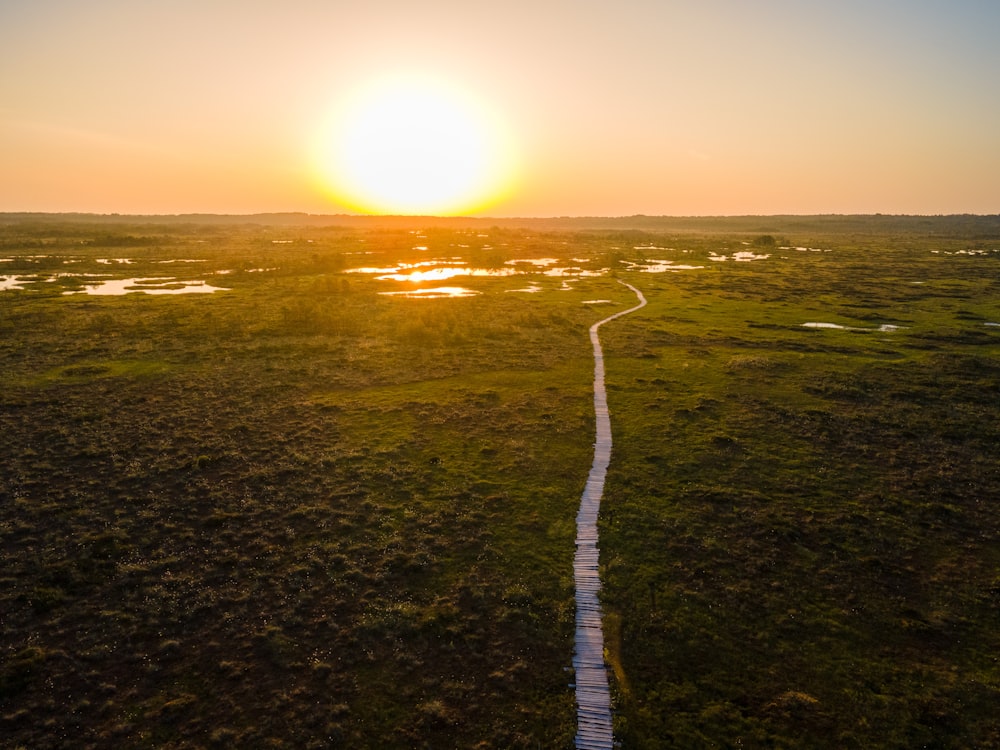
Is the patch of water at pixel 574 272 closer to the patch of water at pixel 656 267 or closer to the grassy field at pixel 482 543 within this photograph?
the patch of water at pixel 656 267

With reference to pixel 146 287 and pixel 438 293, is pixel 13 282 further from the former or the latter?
pixel 438 293

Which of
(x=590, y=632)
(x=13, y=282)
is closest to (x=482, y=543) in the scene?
(x=590, y=632)

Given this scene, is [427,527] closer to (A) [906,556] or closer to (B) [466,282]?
(A) [906,556]

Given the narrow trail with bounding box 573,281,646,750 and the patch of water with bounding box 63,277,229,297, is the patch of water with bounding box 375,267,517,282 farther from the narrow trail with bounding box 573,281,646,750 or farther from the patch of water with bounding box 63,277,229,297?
the narrow trail with bounding box 573,281,646,750

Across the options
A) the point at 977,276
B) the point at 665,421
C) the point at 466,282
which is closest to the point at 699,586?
the point at 665,421

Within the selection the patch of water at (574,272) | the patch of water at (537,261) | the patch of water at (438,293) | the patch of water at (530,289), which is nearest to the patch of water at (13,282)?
the patch of water at (438,293)

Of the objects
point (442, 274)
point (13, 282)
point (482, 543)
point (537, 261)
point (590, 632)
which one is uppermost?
point (537, 261)
